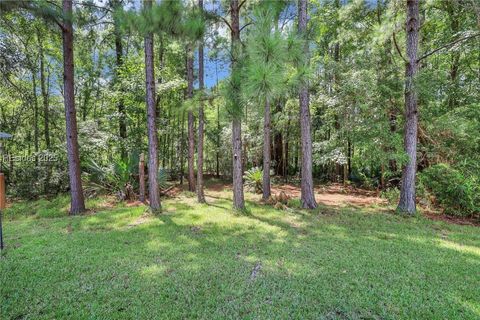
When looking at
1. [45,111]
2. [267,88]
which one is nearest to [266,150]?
[267,88]

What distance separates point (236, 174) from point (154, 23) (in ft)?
11.3

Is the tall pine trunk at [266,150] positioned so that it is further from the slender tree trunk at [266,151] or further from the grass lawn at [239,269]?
the grass lawn at [239,269]

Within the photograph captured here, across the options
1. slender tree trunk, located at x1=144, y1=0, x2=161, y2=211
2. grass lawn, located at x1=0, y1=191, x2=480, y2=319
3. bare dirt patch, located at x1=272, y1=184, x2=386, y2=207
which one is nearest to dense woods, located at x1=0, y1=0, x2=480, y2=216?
slender tree trunk, located at x1=144, y1=0, x2=161, y2=211

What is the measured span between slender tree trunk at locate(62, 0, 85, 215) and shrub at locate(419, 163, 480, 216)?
28.3 feet

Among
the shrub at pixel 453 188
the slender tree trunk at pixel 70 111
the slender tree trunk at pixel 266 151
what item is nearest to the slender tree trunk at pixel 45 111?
the slender tree trunk at pixel 70 111

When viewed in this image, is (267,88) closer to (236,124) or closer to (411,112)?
(236,124)

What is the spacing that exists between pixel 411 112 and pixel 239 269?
5535 millimetres

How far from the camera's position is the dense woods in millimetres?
4734

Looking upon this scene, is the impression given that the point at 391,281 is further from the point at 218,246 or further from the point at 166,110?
the point at 166,110

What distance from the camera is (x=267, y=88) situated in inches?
151

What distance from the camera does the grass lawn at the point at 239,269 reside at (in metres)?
2.42

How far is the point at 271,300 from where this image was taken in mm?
2561

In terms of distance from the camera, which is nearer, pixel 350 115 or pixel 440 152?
pixel 440 152

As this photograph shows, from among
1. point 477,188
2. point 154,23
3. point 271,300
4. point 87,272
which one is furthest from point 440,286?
point 154,23
